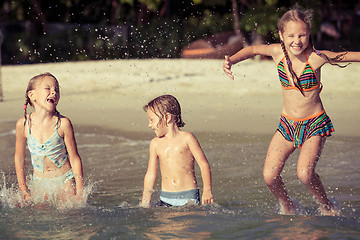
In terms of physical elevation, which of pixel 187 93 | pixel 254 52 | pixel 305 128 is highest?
pixel 254 52

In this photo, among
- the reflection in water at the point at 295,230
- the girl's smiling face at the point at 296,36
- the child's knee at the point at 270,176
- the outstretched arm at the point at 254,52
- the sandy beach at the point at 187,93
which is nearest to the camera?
the reflection in water at the point at 295,230

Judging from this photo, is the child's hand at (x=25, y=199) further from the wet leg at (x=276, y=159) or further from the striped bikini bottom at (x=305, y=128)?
the striped bikini bottom at (x=305, y=128)

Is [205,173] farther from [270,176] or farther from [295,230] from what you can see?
[295,230]

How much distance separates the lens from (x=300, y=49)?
476 centimetres

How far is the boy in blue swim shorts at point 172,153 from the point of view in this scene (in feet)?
15.3

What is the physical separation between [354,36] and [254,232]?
19.0 m

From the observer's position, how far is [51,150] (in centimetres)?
502

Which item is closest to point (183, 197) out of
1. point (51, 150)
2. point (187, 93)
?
point (51, 150)

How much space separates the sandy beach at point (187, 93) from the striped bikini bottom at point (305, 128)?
4.00m

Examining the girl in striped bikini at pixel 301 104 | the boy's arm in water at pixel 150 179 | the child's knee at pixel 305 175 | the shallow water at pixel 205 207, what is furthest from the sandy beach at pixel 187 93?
the boy's arm in water at pixel 150 179

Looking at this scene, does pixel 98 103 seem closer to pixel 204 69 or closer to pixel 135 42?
pixel 204 69

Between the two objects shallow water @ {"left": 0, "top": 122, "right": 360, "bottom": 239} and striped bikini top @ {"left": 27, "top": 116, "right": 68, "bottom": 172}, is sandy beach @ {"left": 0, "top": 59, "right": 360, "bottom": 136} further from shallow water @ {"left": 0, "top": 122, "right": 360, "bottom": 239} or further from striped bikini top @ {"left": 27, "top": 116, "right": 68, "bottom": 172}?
striped bikini top @ {"left": 27, "top": 116, "right": 68, "bottom": 172}

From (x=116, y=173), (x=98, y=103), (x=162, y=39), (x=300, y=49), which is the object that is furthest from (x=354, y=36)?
(x=300, y=49)

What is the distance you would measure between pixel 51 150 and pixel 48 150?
0.07 feet
